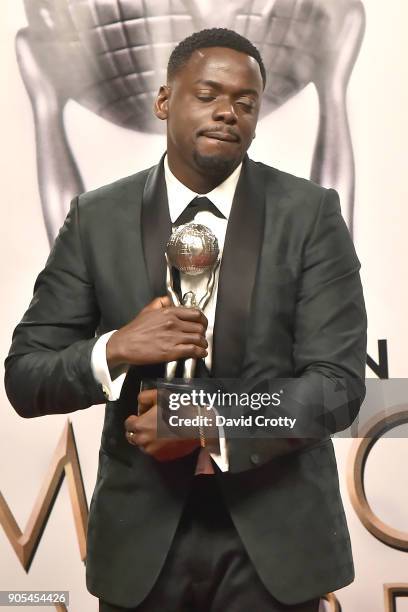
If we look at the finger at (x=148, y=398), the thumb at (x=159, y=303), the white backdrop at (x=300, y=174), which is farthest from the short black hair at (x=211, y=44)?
the white backdrop at (x=300, y=174)

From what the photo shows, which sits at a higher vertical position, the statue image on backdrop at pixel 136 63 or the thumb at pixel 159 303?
the statue image on backdrop at pixel 136 63

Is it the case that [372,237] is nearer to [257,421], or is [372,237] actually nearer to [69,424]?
[69,424]

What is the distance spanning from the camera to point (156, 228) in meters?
1.41

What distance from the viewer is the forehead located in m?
1.37

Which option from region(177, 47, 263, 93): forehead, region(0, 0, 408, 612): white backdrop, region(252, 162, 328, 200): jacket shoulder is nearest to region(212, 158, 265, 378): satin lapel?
region(252, 162, 328, 200): jacket shoulder

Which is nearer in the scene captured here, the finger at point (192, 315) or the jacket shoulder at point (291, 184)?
the finger at point (192, 315)

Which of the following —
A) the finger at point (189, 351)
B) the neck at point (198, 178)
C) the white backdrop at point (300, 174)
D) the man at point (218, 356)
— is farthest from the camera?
the white backdrop at point (300, 174)

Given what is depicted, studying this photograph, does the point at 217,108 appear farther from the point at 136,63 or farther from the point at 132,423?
the point at 136,63

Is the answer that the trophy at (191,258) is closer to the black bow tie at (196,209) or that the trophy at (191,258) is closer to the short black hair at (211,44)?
the black bow tie at (196,209)

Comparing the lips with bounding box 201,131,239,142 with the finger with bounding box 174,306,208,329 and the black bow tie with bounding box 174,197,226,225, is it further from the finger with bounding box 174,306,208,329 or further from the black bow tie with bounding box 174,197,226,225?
the finger with bounding box 174,306,208,329

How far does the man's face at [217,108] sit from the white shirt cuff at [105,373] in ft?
0.98

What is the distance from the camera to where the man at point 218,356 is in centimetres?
132

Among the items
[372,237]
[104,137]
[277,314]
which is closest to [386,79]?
[372,237]

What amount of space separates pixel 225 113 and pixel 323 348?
0.36 metres
